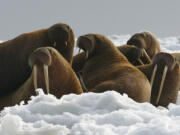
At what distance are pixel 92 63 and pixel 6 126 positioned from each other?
4472 millimetres

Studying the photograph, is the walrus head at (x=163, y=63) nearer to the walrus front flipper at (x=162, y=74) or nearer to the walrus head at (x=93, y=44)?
the walrus front flipper at (x=162, y=74)

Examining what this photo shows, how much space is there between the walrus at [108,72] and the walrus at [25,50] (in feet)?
1.15

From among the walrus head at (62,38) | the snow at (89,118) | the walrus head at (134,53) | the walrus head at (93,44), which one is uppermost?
the snow at (89,118)

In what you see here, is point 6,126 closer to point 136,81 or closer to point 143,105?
point 143,105

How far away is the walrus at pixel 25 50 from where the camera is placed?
614cm

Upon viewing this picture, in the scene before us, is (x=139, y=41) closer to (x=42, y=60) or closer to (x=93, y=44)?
Answer: (x=93, y=44)

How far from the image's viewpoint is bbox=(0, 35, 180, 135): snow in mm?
1985

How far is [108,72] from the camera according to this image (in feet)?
19.7

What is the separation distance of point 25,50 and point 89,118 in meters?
4.27

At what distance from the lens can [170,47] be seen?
1106 inches

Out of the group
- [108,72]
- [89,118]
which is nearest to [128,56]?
[108,72]

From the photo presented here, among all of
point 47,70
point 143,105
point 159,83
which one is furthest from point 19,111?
point 159,83

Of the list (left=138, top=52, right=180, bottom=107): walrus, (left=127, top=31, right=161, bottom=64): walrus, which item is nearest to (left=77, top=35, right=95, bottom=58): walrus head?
(left=138, top=52, right=180, bottom=107): walrus

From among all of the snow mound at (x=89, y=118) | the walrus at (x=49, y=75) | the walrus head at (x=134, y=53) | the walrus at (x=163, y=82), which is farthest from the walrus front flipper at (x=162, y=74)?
the snow mound at (x=89, y=118)
